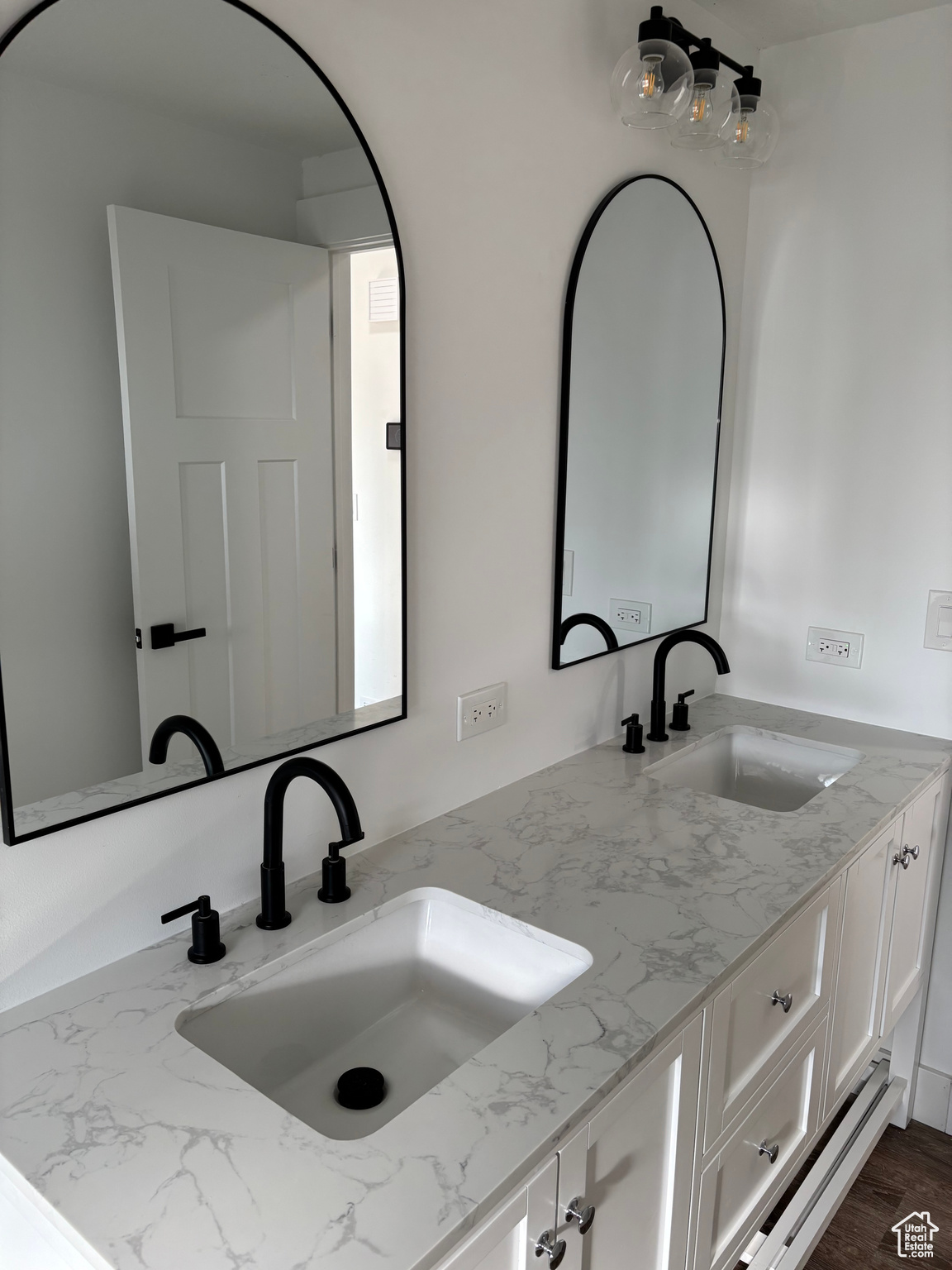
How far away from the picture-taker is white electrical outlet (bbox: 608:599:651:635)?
211cm

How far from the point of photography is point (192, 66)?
1141 mm

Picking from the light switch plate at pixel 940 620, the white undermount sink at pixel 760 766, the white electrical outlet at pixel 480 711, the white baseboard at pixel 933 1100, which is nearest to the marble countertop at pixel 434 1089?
the white electrical outlet at pixel 480 711

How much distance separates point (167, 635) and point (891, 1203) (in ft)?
6.86

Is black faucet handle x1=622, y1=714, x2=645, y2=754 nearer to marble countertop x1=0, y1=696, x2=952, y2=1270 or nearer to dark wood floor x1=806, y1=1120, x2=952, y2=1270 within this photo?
marble countertop x1=0, y1=696, x2=952, y2=1270

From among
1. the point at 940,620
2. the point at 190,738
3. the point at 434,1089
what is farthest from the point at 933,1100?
the point at 190,738

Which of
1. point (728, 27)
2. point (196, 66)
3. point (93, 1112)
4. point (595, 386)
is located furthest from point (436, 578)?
point (728, 27)

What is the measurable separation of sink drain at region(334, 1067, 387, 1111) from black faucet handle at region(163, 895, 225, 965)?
23 cm

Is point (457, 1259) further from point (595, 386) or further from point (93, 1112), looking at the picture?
point (595, 386)

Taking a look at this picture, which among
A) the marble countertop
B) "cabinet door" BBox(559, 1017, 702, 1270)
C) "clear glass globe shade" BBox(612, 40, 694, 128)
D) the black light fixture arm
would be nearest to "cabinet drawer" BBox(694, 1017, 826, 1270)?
"cabinet door" BBox(559, 1017, 702, 1270)

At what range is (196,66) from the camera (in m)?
1.15

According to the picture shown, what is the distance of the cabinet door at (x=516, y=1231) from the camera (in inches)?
35.1

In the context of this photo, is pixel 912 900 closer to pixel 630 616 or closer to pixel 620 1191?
pixel 630 616

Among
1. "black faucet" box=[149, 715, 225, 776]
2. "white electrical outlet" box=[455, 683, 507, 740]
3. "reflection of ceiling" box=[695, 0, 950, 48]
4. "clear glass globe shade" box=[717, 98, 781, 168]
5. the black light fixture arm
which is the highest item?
"reflection of ceiling" box=[695, 0, 950, 48]

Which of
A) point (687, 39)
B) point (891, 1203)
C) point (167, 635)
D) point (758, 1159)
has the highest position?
point (687, 39)
